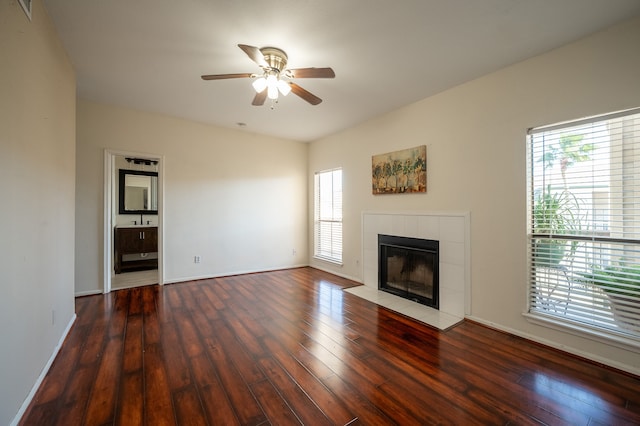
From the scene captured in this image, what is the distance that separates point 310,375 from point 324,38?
280 centimetres

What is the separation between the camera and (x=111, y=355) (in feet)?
7.31

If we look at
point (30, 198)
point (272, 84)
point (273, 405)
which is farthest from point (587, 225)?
point (30, 198)

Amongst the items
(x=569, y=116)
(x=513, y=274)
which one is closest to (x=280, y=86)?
(x=569, y=116)

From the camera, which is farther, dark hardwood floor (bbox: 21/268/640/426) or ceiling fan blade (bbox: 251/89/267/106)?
ceiling fan blade (bbox: 251/89/267/106)

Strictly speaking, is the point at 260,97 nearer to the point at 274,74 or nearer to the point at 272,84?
the point at 274,74

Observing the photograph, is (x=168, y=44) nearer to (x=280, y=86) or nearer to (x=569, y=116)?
(x=280, y=86)

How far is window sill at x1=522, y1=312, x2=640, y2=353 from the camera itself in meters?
→ 2.01

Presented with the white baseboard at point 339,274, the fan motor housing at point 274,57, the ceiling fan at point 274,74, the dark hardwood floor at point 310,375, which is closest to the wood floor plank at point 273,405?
the dark hardwood floor at point 310,375

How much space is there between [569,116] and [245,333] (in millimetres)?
3664

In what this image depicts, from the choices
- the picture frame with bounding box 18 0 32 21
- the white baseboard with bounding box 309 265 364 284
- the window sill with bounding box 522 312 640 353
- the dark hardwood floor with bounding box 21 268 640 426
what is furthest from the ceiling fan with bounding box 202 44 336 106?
the white baseboard with bounding box 309 265 364 284

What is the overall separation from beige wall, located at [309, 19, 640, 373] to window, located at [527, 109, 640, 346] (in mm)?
109

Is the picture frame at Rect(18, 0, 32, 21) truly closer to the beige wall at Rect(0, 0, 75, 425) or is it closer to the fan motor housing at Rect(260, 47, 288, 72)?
the beige wall at Rect(0, 0, 75, 425)

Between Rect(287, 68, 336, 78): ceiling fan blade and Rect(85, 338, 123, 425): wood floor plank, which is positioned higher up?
Rect(287, 68, 336, 78): ceiling fan blade

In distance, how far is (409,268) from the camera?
12.2 ft
